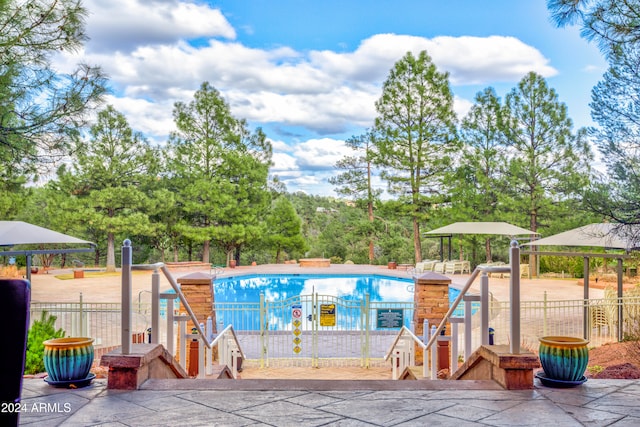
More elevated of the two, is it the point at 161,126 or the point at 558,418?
the point at 161,126

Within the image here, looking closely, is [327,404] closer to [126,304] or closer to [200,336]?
[126,304]

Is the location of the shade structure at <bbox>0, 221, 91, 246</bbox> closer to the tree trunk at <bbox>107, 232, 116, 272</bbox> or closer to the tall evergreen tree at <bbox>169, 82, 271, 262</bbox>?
the tree trunk at <bbox>107, 232, 116, 272</bbox>

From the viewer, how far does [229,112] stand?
24156 millimetres

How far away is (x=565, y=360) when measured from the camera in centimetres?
340

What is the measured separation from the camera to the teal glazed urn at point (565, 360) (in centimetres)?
340

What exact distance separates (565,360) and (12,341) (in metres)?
3.26

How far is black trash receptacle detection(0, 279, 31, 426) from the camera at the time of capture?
125 cm

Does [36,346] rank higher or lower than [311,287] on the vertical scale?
higher

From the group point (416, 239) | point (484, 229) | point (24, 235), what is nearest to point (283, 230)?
point (416, 239)

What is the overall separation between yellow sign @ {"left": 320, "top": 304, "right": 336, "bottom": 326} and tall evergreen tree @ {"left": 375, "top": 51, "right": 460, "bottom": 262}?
14319mm

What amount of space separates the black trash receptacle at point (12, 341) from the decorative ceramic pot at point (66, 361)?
2321 mm

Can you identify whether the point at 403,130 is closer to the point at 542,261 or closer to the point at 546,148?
the point at 546,148

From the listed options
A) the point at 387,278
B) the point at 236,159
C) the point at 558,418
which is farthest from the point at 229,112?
the point at 558,418

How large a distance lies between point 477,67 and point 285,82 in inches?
368
